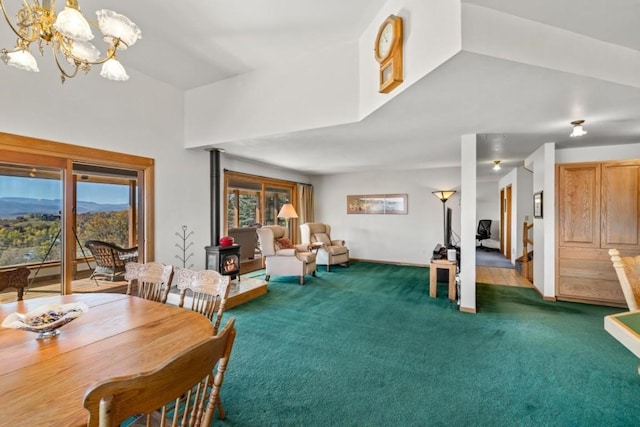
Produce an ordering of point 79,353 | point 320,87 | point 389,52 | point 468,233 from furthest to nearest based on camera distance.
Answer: point 468,233 → point 320,87 → point 389,52 → point 79,353

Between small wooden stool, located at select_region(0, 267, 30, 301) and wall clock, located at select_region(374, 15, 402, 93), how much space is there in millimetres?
3225

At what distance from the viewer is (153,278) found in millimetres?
2178

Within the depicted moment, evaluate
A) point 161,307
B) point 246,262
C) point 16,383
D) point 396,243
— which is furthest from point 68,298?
point 396,243

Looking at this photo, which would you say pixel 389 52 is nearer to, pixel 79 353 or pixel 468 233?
pixel 468 233

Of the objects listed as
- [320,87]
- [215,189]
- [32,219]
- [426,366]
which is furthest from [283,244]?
[426,366]

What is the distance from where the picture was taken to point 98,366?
43.5 inches

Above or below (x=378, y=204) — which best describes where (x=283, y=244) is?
below

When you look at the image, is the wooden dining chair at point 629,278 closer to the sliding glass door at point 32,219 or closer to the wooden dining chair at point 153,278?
the wooden dining chair at point 153,278

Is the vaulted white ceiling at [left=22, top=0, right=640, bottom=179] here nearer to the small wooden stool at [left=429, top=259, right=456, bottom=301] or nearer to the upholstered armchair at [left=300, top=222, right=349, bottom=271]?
the small wooden stool at [left=429, top=259, right=456, bottom=301]

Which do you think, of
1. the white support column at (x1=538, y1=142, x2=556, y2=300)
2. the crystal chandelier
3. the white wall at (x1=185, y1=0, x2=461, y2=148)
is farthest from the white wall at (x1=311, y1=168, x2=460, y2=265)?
the crystal chandelier

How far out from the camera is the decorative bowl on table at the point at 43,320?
1316 millimetres

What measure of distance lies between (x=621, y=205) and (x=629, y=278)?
3.14m

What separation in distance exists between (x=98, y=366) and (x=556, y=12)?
3208 millimetres

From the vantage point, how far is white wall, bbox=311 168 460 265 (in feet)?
22.8
